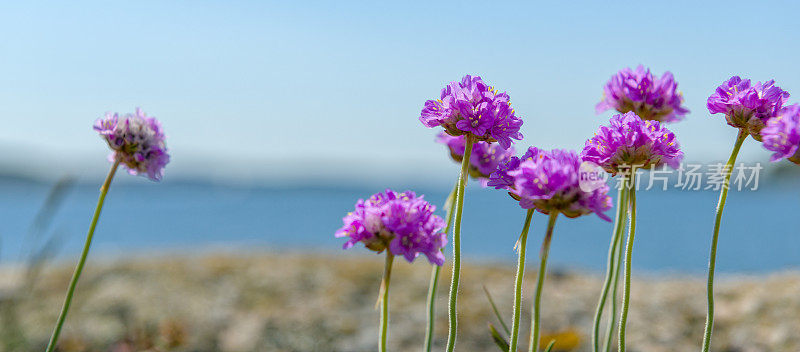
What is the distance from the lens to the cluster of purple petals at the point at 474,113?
6.95 feet

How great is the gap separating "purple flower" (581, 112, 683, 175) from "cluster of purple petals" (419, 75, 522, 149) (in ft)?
0.93

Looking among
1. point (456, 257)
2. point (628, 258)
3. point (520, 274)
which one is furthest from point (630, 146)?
point (456, 257)

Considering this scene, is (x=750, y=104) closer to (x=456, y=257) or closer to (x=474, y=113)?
(x=474, y=113)

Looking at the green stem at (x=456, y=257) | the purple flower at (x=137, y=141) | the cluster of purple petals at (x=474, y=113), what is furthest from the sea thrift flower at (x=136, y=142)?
the green stem at (x=456, y=257)

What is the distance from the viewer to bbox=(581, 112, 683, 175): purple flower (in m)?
2.21

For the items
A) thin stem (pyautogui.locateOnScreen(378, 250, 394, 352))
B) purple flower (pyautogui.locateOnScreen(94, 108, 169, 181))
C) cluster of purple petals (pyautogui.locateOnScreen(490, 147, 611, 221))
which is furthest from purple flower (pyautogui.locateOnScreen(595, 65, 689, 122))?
purple flower (pyautogui.locateOnScreen(94, 108, 169, 181))

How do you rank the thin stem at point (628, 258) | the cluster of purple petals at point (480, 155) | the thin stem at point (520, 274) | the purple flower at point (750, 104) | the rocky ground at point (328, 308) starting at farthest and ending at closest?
the rocky ground at point (328, 308), the cluster of purple petals at point (480, 155), the purple flower at point (750, 104), the thin stem at point (628, 258), the thin stem at point (520, 274)

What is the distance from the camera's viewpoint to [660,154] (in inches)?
88.2

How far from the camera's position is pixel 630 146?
221 centimetres

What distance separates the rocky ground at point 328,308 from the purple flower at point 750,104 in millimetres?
2400

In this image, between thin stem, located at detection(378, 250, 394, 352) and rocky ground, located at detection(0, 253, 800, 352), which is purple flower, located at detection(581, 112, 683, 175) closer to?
thin stem, located at detection(378, 250, 394, 352)

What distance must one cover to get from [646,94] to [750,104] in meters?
0.41

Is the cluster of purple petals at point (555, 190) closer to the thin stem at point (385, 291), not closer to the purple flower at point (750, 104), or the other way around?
the thin stem at point (385, 291)

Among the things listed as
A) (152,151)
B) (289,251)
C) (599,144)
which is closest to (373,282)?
(289,251)
